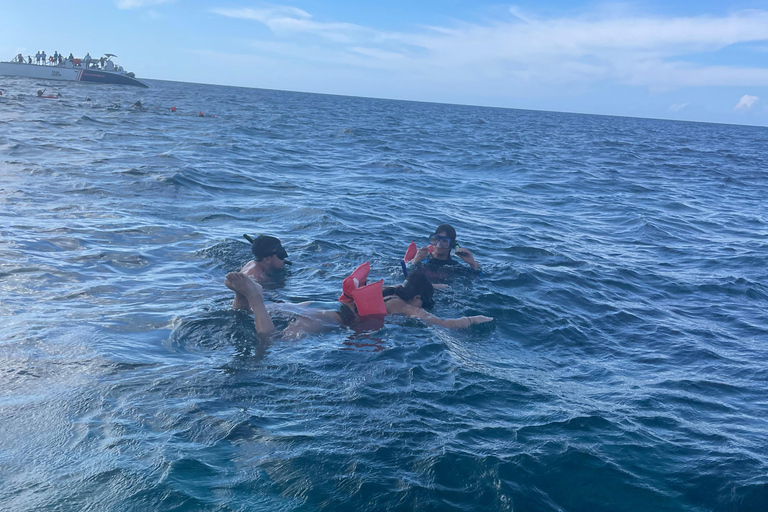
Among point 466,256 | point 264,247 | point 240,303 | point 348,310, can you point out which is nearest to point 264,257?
point 264,247

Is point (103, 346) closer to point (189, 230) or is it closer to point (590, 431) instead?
point (590, 431)

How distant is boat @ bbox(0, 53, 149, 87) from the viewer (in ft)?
204

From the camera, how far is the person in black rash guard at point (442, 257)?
8.97 m

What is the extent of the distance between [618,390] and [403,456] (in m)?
2.61

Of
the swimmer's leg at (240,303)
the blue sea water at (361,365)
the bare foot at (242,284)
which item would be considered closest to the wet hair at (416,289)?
the blue sea water at (361,365)

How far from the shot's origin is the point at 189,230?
33.7 ft

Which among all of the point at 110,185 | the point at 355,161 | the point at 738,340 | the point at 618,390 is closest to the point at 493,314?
the point at 618,390

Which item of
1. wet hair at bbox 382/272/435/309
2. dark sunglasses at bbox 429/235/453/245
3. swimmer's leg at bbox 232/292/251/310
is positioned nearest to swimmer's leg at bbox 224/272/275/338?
swimmer's leg at bbox 232/292/251/310

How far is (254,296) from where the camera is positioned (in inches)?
223

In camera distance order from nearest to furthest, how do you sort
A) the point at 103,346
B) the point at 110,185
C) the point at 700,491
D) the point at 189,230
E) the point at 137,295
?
the point at 700,491, the point at 103,346, the point at 137,295, the point at 189,230, the point at 110,185

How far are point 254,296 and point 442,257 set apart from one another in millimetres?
4218

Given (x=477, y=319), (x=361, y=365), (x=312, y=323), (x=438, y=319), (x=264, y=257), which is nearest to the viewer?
(x=361, y=365)

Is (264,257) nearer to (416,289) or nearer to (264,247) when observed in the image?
(264,247)

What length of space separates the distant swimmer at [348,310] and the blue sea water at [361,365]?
159 millimetres
